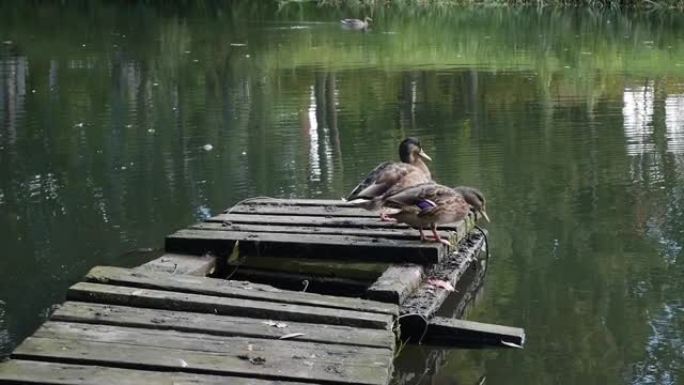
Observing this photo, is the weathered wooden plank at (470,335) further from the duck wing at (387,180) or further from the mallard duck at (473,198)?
the duck wing at (387,180)

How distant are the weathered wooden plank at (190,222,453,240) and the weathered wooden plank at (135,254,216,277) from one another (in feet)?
1.36

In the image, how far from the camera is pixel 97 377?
445cm

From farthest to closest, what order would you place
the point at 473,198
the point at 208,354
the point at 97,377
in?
the point at 473,198 < the point at 208,354 < the point at 97,377

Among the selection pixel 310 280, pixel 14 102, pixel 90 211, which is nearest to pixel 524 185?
pixel 310 280

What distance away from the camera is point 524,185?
947cm

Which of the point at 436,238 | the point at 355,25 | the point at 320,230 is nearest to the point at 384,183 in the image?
the point at 320,230

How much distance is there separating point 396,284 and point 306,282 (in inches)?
44.7

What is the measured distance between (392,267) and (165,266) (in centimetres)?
132

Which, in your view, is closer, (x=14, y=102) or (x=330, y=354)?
(x=330, y=354)

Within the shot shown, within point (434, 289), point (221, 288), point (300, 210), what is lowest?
point (434, 289)

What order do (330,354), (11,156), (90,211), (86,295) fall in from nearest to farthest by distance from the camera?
(330,354) < (86,295) < (90,211) < (11,156)

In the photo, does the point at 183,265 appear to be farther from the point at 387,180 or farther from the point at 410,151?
the point at 410,151

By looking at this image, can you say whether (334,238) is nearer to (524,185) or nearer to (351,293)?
(351,293)

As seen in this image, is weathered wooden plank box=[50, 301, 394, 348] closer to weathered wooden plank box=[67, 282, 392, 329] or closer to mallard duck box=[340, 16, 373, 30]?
weathered wooden plank box=[67, 282, 392, 329]
